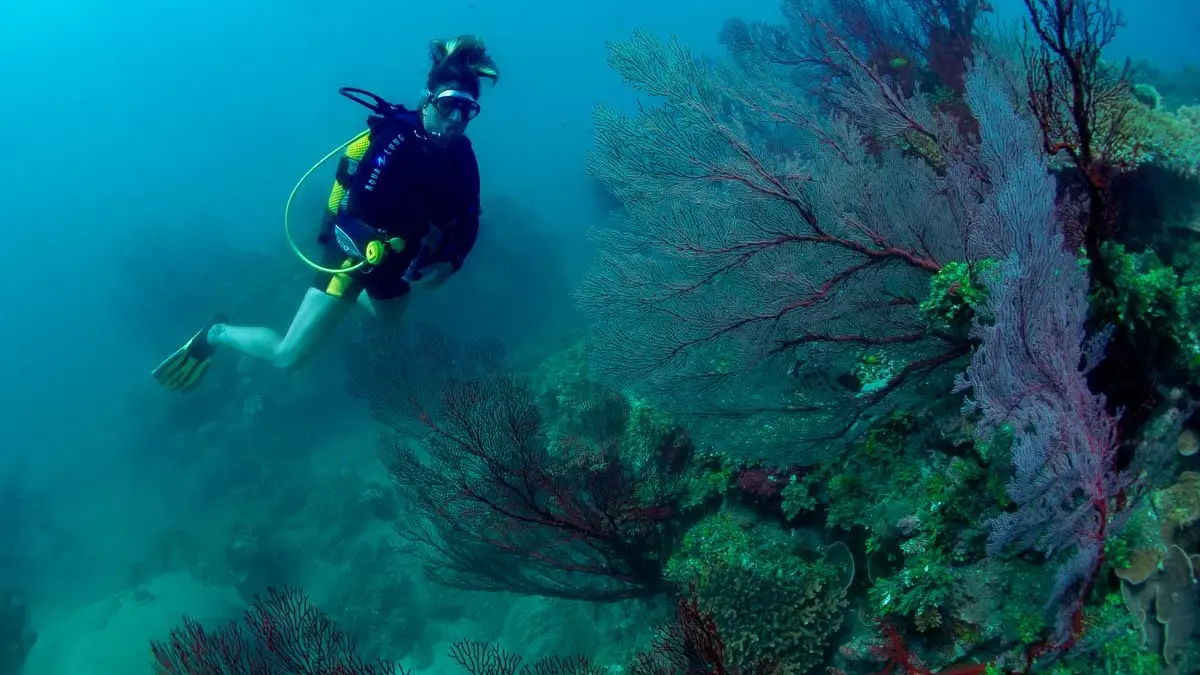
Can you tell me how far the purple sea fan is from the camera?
2254mm

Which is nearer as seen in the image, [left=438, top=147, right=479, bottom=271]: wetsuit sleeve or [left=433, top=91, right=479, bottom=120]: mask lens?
[left=433, top=91, right=479, bottom=120]: mask lens

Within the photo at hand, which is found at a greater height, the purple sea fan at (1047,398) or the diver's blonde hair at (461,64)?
the diver's blonde hair at (461,64)

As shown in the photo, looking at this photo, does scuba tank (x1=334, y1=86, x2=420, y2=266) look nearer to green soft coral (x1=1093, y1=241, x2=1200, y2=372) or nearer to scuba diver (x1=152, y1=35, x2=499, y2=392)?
scuba diver (x1=152, y1=35, x2=499, y2=392)

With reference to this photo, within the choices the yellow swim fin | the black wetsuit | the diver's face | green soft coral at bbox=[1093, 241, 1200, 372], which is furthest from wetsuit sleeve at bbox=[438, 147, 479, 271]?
the yellow swim fin

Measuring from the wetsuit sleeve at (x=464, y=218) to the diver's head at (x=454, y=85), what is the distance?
0.33 meters

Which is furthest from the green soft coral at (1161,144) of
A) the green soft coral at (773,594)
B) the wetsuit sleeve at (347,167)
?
the wetsuit sleeve at (347,167)

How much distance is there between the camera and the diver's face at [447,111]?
501cm

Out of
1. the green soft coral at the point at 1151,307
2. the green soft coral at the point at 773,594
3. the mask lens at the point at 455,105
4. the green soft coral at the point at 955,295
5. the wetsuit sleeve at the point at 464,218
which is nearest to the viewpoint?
the green soft coral at the point at 1151,307

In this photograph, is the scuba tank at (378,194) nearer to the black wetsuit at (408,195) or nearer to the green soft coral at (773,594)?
the black wetsuit at (408,195)

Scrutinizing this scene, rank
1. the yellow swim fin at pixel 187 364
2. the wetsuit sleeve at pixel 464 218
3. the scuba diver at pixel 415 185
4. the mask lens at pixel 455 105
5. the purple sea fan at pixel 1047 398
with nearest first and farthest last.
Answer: the purple sea fan at pixel 1047 398 < the mask lens at pixel 455 105 < the scuba diver at pixel 415 185 < the wetsuit sleeve at pixel 464 218 < the yellow swim fin at pixel 187 364

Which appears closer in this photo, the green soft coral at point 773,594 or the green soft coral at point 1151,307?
the green soft coral at point 1151,307

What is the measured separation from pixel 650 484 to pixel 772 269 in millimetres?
2707

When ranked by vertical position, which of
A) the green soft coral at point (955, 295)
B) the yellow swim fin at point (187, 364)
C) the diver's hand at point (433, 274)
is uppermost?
the yellow swim fin at point (187, 364)

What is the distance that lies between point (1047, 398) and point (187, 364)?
9.71m
